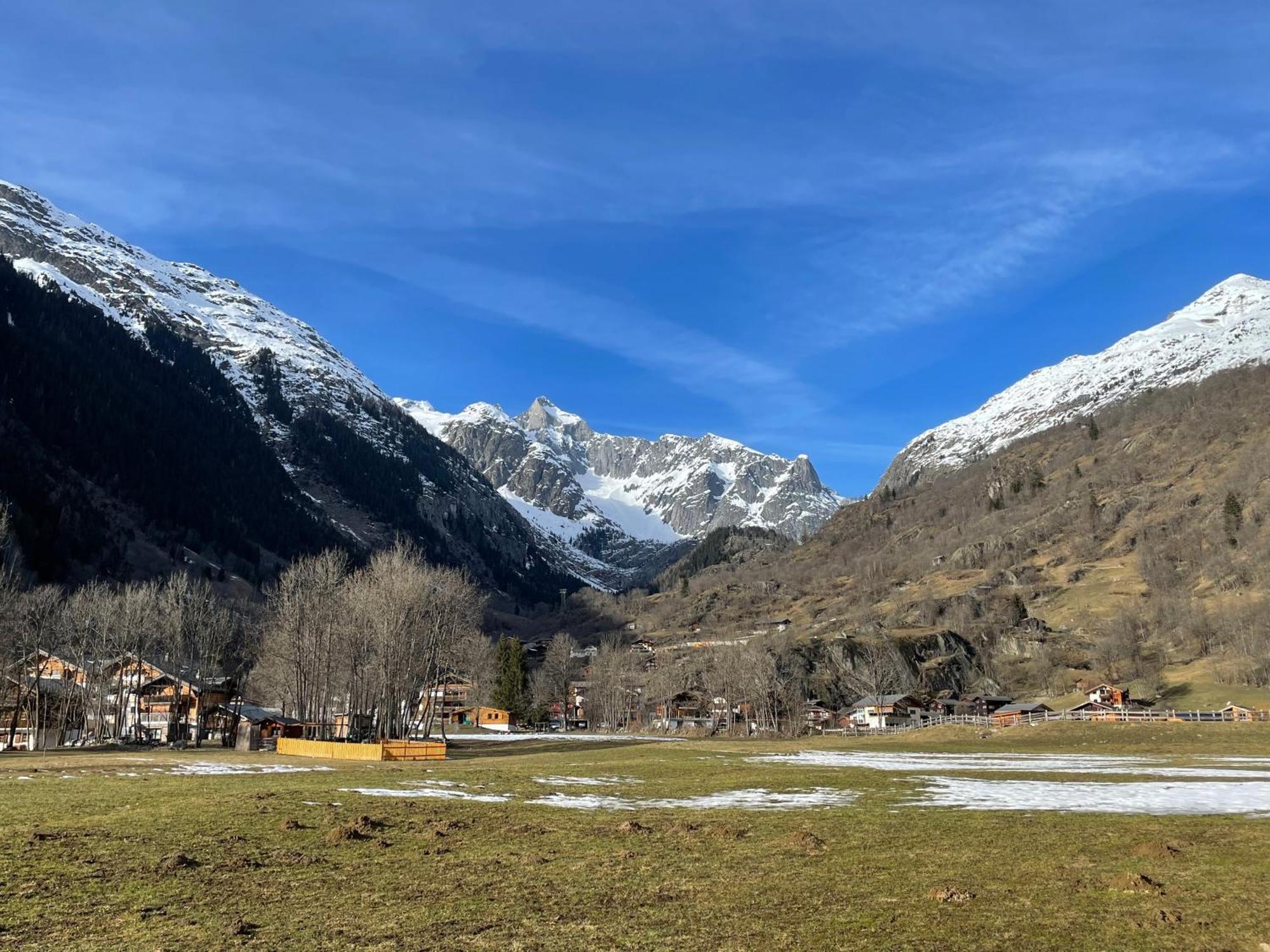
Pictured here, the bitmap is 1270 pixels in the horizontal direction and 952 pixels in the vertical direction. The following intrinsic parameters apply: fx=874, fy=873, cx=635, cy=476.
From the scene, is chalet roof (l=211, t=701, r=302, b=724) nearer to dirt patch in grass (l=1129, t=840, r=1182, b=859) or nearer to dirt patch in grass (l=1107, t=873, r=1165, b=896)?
dirt patch in grass (l=1129, t=840, r=1182, b=859)

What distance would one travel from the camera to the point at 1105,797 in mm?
30969

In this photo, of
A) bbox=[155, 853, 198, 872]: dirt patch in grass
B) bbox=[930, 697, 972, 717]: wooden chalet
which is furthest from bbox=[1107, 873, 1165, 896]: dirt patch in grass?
bbox=[930, 697, 972, 717]: wooden chalet

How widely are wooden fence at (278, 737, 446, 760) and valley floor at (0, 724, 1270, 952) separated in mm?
21052

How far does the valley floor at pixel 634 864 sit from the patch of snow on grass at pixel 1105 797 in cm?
24

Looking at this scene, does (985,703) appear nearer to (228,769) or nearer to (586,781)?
(586,781)

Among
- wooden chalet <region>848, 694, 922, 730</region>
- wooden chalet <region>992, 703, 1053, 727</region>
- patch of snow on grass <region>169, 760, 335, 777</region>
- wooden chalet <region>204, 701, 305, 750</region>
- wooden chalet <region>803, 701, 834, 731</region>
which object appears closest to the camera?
patch of snow on grass <region>169, 760, 335, 777</region>

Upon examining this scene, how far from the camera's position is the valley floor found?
1273 centimetres

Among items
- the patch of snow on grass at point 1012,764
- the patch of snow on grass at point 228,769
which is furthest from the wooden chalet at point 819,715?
the patch of snow on grass at point 228,769

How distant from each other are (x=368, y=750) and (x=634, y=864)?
45.9m

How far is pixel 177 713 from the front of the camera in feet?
273

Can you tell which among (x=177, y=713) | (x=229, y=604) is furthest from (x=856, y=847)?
(x=229, y=604)

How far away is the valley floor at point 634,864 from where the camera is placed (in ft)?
41.8

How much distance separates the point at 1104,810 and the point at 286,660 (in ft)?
278

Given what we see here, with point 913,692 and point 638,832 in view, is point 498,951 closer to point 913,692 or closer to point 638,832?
point 638,832
